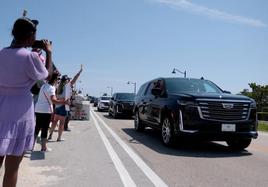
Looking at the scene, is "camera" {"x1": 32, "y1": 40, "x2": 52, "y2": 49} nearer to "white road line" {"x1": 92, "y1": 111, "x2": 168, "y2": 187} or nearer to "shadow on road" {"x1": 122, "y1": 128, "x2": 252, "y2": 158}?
"white road line" {"x1": 92, "y1": 111, "x2": 168, "y2": 187}

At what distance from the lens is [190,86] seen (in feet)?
35.2

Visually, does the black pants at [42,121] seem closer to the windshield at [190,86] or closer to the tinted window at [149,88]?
the windshield at [190,86]

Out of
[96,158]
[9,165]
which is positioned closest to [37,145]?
[96,158]

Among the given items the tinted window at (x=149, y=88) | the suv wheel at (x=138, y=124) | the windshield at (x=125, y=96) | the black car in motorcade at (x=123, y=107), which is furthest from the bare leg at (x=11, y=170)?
the windshield at (x=125, y=96)

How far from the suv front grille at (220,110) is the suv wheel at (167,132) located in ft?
3.27

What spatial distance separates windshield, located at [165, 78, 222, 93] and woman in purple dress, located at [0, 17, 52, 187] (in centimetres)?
729

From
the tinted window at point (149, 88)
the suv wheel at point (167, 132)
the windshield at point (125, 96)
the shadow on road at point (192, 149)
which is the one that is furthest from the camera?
the windshield at point (125, 96)

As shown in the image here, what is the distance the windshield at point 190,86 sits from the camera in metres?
10.4

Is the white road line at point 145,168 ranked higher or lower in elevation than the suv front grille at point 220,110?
lower

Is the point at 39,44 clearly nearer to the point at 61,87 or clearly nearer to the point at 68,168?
the point at 68,168

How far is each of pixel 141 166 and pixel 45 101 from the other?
2.35 metres

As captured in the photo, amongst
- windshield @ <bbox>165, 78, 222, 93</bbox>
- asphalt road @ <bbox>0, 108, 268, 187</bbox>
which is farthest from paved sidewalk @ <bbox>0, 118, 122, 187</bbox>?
windshield @ <bbox>165, 78, 222, 93</bbox>

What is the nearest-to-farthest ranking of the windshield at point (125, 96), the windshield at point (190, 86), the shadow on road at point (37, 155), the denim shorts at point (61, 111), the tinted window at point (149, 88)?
the shadow on road at point (37, 155) < the denim shorts at point (61, 111) < the windshield at point (190, 86) < the tinted window at point (149, 88) < the windshield at point (125, 96)

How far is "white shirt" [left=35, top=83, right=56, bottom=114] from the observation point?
25.4 ft
